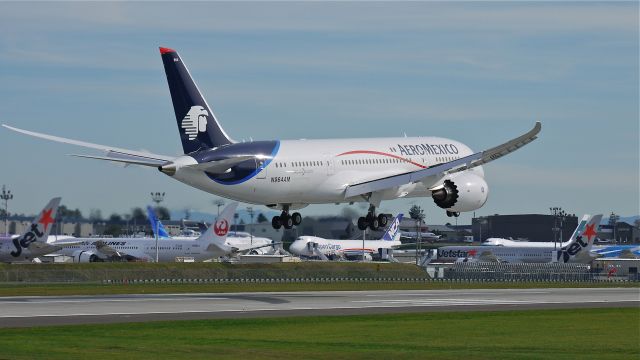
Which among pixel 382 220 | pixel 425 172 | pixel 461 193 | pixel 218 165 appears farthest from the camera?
pixel 382 220

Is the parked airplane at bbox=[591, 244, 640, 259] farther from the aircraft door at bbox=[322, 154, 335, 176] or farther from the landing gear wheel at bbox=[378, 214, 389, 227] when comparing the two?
the aircraft door at bbox=[322, 154, 335, 176]

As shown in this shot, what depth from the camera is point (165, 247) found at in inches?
5655

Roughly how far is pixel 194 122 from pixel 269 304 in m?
12.3

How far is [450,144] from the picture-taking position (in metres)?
77.1

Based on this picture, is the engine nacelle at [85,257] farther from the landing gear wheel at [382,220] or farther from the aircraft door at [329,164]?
the aircraft door at [329,164]

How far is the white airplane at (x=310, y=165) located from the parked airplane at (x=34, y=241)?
63.3 metres

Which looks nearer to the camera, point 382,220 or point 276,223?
point 276,223

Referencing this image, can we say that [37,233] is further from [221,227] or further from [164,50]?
[164,50]

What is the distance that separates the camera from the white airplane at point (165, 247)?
14125cm

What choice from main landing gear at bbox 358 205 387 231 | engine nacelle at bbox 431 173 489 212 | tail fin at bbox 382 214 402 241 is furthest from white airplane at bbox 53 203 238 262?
engine nacelle at bbox 431 173 489 212

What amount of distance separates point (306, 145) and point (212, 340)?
93.9 feet

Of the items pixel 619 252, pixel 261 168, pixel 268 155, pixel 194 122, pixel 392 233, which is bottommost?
pixel 619 252

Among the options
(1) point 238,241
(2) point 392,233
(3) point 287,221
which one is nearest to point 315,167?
Answer: (3) point 287,221

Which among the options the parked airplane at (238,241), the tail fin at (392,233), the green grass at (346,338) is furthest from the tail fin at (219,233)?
the green grass at (346,338)
